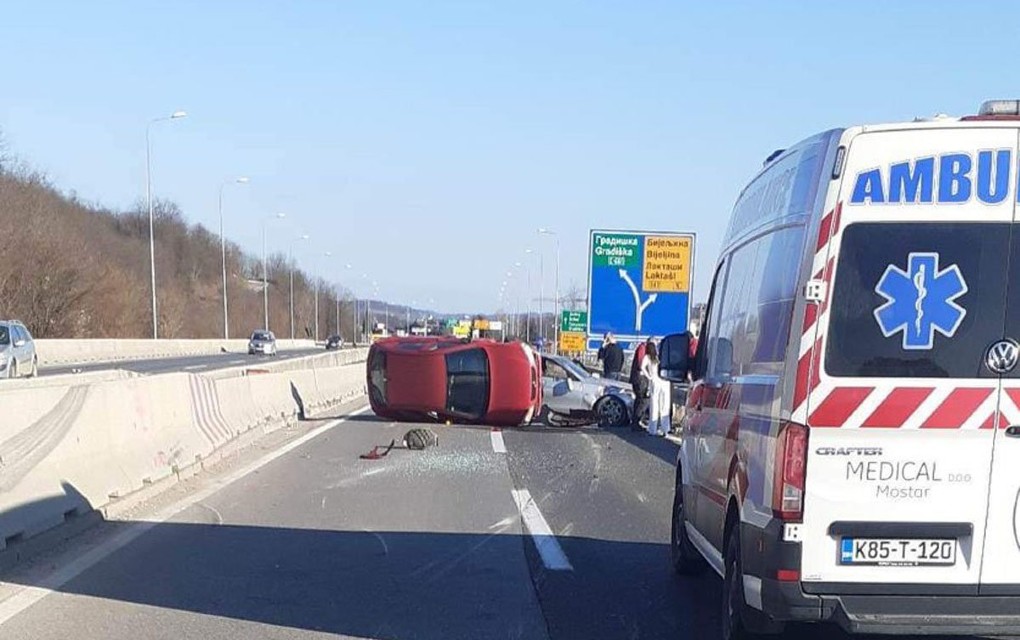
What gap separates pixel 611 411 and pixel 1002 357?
17.9 m

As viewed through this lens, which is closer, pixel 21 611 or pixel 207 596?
pixel 21 611

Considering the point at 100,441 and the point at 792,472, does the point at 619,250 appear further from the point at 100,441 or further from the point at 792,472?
the point at 792,472

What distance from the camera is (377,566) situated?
8430 millimetres

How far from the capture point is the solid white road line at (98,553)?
6.98 meters

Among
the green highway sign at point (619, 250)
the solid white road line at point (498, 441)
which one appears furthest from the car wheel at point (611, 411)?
the green highway sign at point (619, 250)

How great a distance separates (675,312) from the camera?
1013 inches

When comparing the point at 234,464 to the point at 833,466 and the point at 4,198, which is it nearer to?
the point at 833,466

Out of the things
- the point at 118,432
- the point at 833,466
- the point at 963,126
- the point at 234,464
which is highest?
the point at 963,126

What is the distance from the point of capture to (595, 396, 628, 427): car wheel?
893 inches

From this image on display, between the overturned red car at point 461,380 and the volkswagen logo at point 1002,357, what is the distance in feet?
54.7

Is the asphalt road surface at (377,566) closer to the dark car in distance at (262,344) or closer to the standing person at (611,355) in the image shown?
the standing person at (611,355)

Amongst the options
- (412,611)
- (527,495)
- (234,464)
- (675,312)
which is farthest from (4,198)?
(412,611)

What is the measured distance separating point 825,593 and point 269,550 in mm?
5275

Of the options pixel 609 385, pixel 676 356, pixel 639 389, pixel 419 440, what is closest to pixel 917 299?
pixel 676 356
